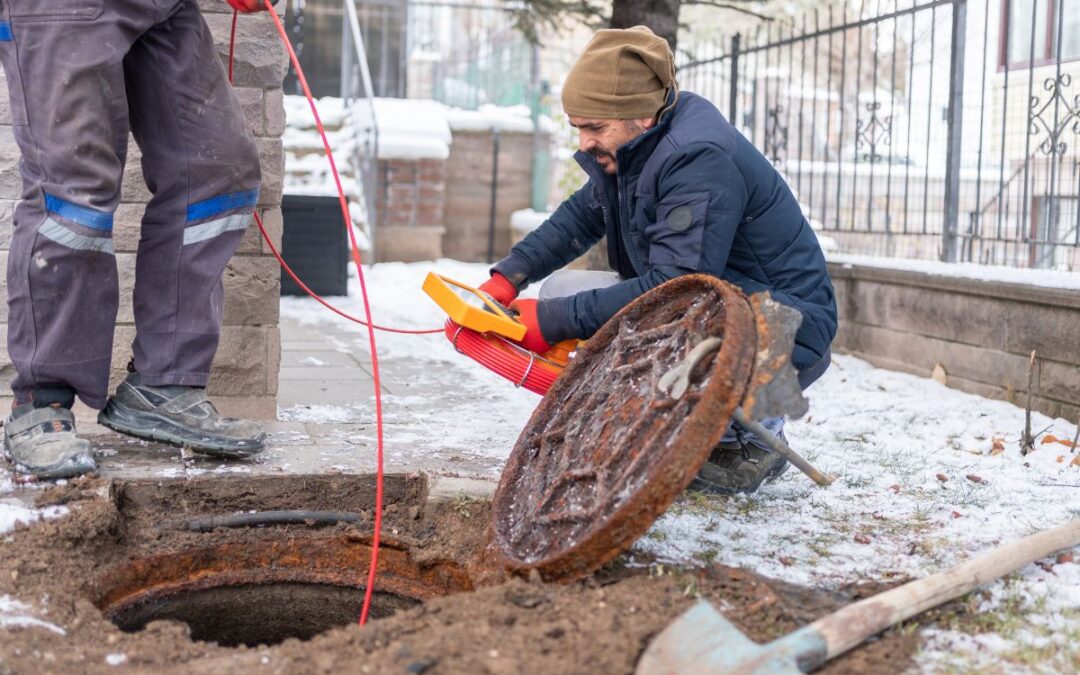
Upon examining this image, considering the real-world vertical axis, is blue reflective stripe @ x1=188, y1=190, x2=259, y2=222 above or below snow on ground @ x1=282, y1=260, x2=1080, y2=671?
above

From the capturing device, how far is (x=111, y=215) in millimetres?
2707

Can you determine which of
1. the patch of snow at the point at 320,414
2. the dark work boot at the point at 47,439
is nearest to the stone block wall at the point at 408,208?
the patch of snow at the point at 320,414

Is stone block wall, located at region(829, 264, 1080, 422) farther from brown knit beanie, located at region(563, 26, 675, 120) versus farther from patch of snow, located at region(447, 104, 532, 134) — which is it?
patch of snow, located at region(447, 104, 532, 134)

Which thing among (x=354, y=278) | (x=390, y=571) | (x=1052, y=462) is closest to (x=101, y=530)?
(x=390, y=571)

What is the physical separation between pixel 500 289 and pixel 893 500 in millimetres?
1257

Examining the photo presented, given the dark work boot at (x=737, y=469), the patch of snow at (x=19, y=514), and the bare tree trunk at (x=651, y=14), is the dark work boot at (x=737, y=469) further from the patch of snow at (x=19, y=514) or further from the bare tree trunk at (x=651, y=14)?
the bare tree trunk at (x=651, y=14)

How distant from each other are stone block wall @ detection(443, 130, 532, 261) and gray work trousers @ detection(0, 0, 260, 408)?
27.8 feet

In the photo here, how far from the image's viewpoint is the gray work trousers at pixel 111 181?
258 cm

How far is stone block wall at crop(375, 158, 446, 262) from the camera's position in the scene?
10516 millimetres

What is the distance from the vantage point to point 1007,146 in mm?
5023

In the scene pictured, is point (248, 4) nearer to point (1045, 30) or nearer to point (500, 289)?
point (500, 289)

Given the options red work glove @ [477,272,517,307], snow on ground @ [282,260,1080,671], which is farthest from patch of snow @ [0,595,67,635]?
red work glove @ [477,272,517,307]

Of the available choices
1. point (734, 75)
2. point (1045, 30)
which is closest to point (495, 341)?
point (1045, 30)

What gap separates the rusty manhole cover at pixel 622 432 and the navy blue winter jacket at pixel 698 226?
0.19 meters
